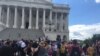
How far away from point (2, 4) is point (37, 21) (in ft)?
40.1

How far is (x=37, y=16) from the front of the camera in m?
118

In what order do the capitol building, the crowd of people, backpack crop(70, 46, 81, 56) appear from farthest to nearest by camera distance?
the capitol building
backpack crop(70, 46, 81, 56)
the crowd of people

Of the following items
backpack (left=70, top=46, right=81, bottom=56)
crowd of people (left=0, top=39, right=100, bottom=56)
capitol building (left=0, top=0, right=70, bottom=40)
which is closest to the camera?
crowd of people (left=0, top=39, right=100, bottom=56)

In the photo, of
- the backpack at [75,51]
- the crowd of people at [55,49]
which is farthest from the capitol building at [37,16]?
the backpack at [75,51]

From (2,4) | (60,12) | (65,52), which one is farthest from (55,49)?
(60,12)

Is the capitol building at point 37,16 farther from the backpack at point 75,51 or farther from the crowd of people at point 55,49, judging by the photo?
the backpack at point 75,51

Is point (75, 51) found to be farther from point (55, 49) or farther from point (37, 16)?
point (37, 16)

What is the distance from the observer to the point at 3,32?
90812mm

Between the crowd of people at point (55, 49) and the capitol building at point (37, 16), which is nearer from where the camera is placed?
the crowd of people at point (55, 49)

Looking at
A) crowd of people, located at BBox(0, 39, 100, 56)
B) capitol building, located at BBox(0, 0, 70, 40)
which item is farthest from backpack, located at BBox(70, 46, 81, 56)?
capitol building, located at BBox(0, 0, 70, 40)

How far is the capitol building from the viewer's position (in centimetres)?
11314

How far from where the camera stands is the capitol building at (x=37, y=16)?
11314 cm

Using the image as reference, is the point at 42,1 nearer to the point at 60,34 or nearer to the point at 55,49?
the point at 60,34

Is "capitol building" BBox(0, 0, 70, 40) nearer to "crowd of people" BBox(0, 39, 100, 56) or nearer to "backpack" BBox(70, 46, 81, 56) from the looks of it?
"crowd of people" BBox(0, 39, 100, 56)
